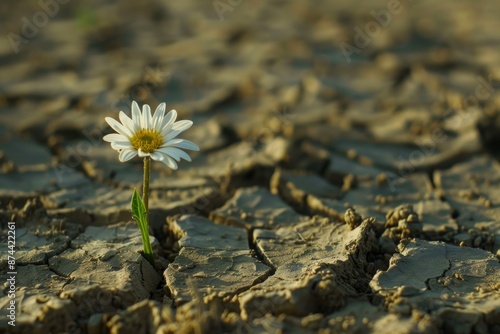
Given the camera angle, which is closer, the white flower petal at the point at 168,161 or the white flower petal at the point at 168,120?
the white flower petal at the point at 168,161

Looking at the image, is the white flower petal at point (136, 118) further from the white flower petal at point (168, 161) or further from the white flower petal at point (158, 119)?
the white flower petal at point (168, 161)

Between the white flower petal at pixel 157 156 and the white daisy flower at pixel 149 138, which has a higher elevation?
the white daisy flower at pixel 149 138

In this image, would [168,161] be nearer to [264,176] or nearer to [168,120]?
[168,120]

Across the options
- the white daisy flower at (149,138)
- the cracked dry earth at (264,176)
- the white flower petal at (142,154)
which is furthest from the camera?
the white daisy flower at (149,138)

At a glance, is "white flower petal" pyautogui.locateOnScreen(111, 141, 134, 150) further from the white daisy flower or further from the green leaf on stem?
the green leaf on stem

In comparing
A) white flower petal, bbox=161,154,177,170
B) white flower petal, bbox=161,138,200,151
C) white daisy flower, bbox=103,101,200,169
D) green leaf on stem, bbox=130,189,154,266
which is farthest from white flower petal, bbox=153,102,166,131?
green leaf on stem, bbox=130,189,154,266

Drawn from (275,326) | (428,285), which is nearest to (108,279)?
(275,326)

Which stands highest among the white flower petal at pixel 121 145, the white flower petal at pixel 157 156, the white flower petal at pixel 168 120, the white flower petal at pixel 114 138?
the white flower petal at pixel 168 120

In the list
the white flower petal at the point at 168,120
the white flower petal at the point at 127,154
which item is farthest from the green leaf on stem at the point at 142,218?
the white flower petal at the point at 168,120
